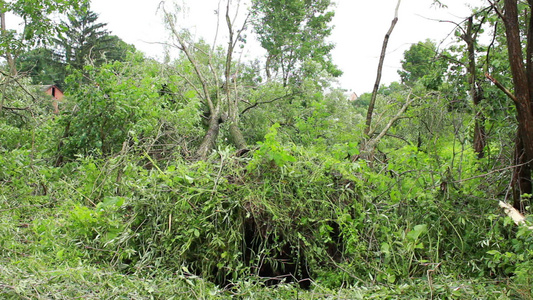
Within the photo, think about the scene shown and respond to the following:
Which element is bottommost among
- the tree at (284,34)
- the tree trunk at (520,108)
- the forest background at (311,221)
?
the forest background at (311,221)

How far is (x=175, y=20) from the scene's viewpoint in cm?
855

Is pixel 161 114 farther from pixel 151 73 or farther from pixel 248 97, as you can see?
pixel 248 97

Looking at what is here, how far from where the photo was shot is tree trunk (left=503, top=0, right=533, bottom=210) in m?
3.29

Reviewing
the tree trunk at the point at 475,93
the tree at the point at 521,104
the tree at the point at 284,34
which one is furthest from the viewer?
the tree at the point at 284,34

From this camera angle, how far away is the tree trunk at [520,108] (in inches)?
129

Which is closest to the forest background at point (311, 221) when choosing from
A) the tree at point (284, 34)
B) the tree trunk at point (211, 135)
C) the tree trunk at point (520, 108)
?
the tree trunk at point (520, 108)

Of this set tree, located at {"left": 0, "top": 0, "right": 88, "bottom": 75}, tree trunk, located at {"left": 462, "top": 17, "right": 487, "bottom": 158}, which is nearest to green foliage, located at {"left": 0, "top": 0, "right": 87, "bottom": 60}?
tree, located at {"left": 0, "top": 0, "right": 88, "bottom": 75}

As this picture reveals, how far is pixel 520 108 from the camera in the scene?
3316mm

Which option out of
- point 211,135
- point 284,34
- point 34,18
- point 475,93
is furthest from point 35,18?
point 284,34

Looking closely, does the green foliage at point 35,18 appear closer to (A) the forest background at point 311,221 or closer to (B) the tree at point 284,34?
(A) the forest background at point 311,221

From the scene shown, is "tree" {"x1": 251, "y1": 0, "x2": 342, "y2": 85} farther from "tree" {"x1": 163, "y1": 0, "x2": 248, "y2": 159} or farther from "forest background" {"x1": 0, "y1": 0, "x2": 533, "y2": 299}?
"forest background" {"x1": 0, "y1": 0, "x2": 533, "y2": 299}

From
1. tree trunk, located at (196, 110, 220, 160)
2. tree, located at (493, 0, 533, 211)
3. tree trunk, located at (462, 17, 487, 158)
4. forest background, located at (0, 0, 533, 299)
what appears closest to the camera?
forest background, located at (0, 0, 533, 299)

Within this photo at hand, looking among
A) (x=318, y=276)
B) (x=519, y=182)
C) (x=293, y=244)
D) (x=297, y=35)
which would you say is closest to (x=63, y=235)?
(x=293, y=244)

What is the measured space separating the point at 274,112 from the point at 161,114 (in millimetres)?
3375
